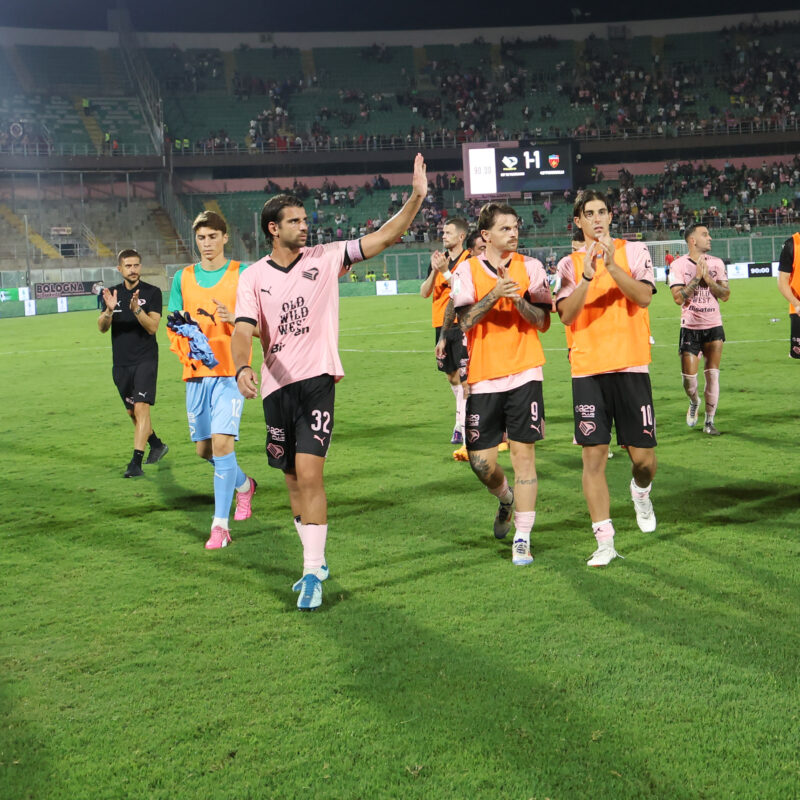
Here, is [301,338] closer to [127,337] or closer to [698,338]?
[127,337]

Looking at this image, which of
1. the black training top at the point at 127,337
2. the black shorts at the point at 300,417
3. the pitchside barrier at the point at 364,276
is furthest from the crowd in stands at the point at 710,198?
the black shorts at the point at 300,417

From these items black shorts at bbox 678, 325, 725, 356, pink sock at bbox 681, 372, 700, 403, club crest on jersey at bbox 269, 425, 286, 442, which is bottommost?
pink sock at bbox 681, 372, 700, 403

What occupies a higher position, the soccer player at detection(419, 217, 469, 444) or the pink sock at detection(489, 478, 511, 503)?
the soccer player at detection(419, 217, 469, 444)

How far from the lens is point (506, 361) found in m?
6.00

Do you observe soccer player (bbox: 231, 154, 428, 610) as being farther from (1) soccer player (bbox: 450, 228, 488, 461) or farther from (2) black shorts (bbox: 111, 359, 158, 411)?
(2) black shorts (bbox: 111, 359, 158, 411)

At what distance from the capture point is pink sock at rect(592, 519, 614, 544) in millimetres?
5896

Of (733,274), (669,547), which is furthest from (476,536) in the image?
(733,274)

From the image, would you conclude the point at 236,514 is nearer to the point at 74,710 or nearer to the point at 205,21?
the point at 74,710

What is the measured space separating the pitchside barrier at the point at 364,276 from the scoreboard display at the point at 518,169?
330 cm

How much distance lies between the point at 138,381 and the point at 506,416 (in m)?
4.76

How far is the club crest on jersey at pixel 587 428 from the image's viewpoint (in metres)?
5.95

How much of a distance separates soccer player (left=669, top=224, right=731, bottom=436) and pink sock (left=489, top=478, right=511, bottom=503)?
435 centimetres

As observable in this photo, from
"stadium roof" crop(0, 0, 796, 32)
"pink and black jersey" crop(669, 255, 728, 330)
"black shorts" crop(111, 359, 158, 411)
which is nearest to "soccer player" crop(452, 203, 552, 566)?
"black shorts" crop(111, 359, 158, 411)

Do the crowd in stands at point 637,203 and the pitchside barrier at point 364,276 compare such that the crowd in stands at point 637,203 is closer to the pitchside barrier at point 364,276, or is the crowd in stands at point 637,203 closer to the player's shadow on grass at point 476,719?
the pitchside barrier at point 364,276
